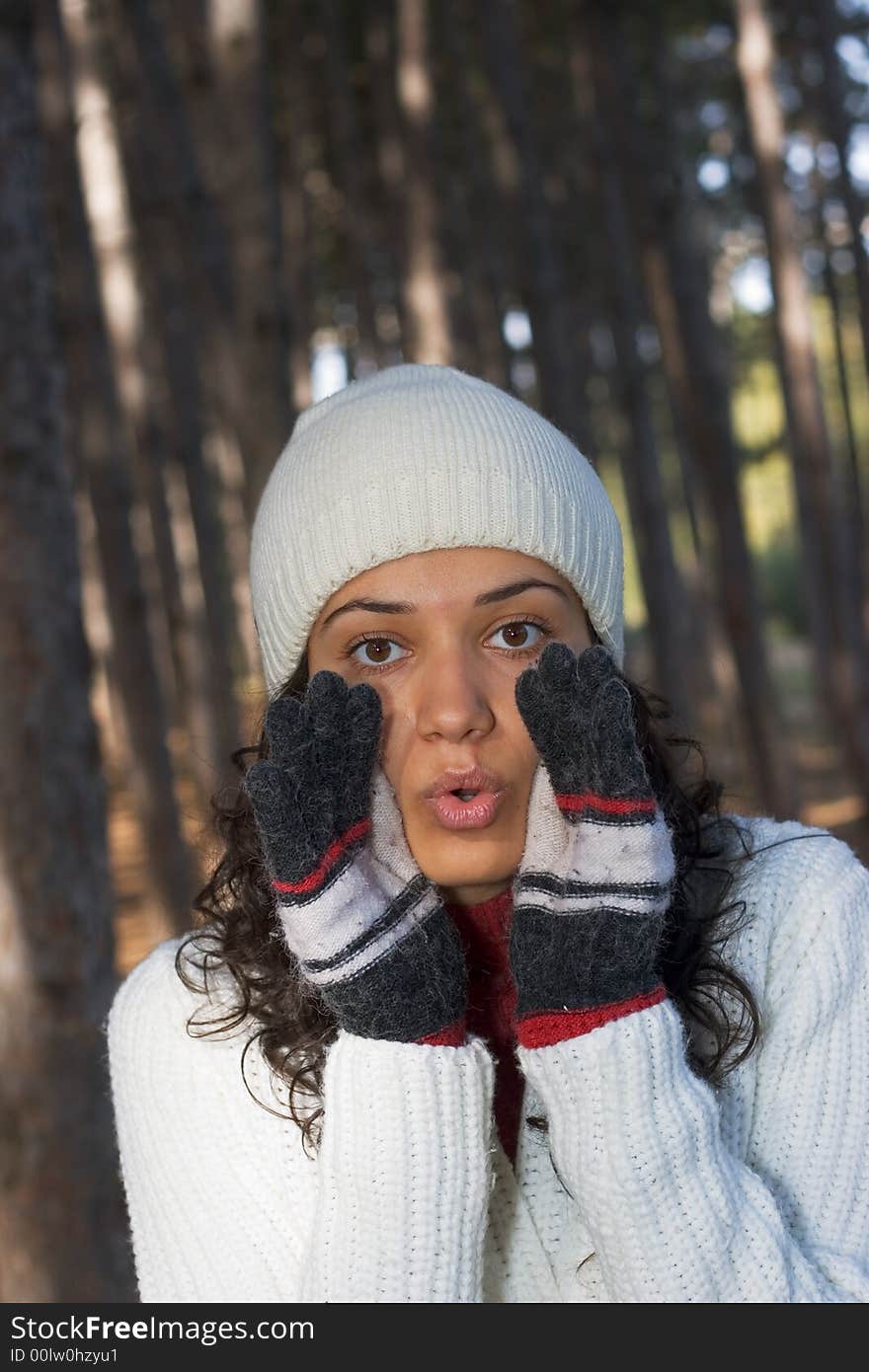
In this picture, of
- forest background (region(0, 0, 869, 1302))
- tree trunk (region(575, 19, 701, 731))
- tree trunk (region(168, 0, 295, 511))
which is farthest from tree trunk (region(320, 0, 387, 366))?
tree trunk (region(168, 0, 295, 511))

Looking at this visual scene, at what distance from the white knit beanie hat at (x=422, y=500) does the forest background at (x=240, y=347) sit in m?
0.51

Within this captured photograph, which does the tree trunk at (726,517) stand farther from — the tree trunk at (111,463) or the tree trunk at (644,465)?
the tree trunk at (111,463)

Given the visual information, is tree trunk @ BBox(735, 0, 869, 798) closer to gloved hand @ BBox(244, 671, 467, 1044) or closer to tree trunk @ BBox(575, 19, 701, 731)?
→ tree trunk @ BBox(575, 19, 701, 731)

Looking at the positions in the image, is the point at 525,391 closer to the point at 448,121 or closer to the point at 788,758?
the point at 448,121

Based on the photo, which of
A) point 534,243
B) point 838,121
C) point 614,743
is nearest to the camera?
point 614,743

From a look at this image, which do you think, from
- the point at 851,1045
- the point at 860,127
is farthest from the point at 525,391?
the point at 851,1045

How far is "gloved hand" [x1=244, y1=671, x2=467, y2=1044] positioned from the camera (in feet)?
6.88

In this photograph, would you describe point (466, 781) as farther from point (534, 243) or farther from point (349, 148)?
point (349, 148)

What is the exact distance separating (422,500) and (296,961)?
0.78 m

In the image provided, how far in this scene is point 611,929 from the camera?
2.07 metres

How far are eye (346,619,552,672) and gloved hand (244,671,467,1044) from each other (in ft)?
0.30

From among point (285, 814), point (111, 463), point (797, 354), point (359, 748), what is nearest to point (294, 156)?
point (797, 354)

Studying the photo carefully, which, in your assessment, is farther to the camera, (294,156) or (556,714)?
(294,156)

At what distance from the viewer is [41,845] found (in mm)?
3408
